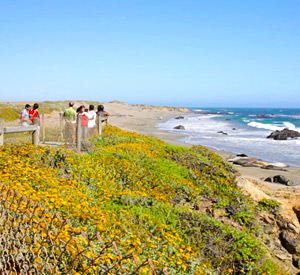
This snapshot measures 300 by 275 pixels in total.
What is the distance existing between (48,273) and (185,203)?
5435mm

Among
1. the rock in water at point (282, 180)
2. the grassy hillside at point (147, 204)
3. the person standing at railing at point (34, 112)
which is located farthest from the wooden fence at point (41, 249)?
the rock in water at point (282, 180)

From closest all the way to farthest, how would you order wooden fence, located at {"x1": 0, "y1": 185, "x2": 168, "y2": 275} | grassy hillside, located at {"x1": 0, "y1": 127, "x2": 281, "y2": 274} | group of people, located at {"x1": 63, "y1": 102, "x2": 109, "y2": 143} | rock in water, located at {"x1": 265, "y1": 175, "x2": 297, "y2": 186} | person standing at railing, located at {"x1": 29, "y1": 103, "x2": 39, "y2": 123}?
1. wooden fence, located at {"x1": 0, "y1": 185, "x2": 168, "y2": 275}
2. grassy hillside, located at {"x1": 0, "y1": 127, "x2": 281, "y2": 274}
3. group of people, located at {"x1": 63, "y1": 102, "x2": 109, "y2": 143}
4. person standing at railing, located at {"x1": 29, "y1": 103, "x2": 39, "y2": 123}
5. rock in water, located at {"x1": 265, "y1": 175, "x2": 297, "y2": 186}

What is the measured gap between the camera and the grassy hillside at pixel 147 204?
5.51 meters

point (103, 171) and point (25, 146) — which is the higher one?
point (25, 146)

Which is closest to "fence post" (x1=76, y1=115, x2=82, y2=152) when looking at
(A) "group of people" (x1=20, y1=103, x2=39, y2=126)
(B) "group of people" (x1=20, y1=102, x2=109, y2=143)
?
(B) "group of people" (x1=20, y1=102, x2=109, y2=143)

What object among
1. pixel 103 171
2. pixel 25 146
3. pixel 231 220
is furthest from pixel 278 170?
pixel 25 146

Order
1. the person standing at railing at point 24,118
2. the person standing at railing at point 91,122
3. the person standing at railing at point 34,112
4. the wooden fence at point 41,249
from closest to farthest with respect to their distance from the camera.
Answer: the wooden fence at point 41,249 → the person standing at railing at point 24,118 → the person standing at railing at point 91,122 → the person standing at railing at point 34,112

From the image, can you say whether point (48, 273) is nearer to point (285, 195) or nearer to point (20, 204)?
point (20, 204)

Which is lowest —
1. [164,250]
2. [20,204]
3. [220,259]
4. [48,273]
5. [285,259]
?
[285,259]

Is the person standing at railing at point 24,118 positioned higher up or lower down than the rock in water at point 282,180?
higher up

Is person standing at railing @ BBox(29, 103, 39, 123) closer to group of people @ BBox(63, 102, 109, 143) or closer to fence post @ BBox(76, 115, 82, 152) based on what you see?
group of people @ BBox(63, 102, 109, 143)

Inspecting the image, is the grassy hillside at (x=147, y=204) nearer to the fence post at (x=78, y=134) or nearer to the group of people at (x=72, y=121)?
the fence post at (x=78, y=134)

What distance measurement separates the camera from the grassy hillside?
5.51 m

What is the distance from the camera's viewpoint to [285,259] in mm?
8078
